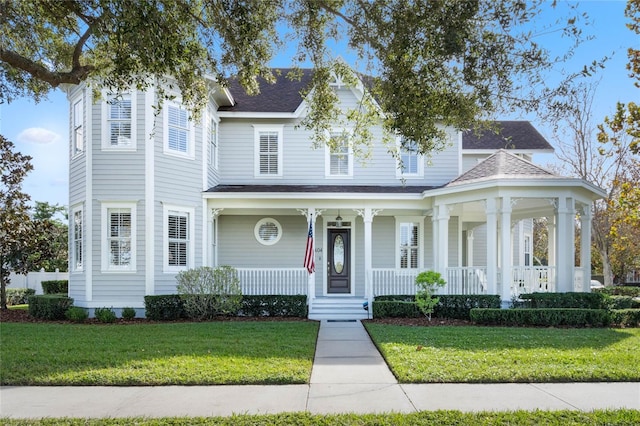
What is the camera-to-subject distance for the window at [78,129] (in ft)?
47.4

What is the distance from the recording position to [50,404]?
19.3ft

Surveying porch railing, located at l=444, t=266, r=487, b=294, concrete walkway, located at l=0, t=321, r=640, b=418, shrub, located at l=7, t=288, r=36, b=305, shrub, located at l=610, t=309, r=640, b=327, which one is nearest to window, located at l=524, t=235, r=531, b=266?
porch railing, located at l=444, t=266, r=487, b=294

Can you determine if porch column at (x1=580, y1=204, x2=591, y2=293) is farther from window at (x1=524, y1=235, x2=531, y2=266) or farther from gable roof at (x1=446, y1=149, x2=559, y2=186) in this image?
window at (x1=524, y1=235, x2=531, y2=266)

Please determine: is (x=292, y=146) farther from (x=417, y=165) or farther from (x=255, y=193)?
(x=417, y=165)

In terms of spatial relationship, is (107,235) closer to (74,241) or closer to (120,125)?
(74,241)

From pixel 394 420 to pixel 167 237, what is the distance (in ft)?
33.9

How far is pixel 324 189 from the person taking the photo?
16156 millimetres

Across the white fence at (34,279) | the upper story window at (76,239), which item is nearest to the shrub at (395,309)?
the upper story window at (76,239)

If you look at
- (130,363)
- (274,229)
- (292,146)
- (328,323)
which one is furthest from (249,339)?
(292,146)

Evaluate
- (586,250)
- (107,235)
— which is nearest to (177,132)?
(107,235)

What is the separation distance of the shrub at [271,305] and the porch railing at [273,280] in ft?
1.44

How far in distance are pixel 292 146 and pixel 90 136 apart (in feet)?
21.0

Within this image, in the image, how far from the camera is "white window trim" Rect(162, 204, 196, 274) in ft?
45.8

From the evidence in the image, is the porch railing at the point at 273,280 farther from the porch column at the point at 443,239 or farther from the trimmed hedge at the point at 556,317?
the trimmed hedge at the point at 556,317
